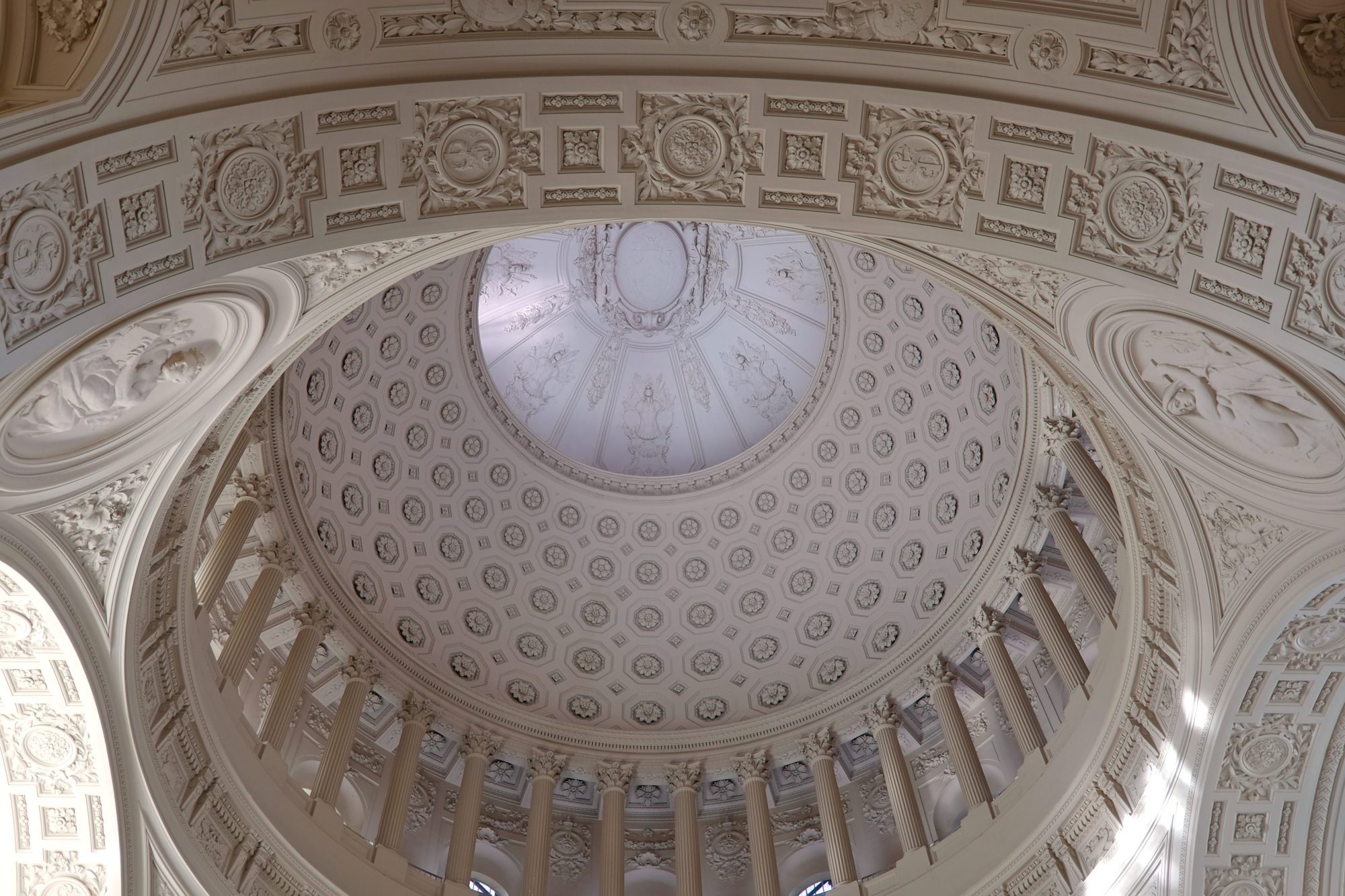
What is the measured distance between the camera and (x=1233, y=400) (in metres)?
11.9

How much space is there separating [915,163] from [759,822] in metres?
13.7

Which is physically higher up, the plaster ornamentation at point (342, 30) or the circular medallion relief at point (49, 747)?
the plaster ornamentation at point (342, 30)

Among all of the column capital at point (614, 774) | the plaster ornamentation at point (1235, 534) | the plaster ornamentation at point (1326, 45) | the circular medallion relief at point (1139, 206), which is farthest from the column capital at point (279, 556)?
the plaster ornamentation at point (1326, 45)

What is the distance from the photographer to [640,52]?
10.7 meters

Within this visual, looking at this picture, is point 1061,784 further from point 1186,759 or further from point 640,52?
point 640,52

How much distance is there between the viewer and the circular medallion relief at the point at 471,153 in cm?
1095

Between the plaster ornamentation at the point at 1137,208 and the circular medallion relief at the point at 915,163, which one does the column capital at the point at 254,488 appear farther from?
the plaster ornamentation at the point at 1137,208

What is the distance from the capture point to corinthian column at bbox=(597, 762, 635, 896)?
20375 millimetres

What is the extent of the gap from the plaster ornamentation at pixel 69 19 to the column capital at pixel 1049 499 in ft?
52.2

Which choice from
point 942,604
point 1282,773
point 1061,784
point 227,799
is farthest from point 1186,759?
point 227,799

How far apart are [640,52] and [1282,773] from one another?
1170 centimetres

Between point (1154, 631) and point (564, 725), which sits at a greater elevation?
point (564, 725)

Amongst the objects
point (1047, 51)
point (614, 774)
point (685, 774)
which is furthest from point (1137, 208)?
point (614, 774)

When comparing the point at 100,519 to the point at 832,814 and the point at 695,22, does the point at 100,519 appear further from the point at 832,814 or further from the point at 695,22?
the point at 832,814
